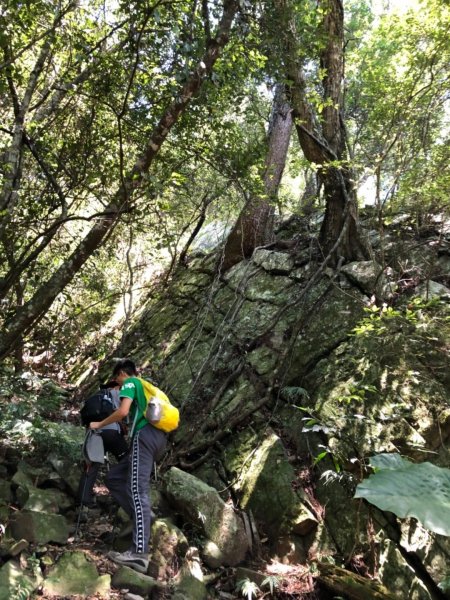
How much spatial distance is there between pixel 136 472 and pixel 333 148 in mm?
6422

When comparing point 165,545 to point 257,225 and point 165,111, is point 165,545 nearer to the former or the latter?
point 165,111

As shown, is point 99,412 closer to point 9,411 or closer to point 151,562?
point 9,411

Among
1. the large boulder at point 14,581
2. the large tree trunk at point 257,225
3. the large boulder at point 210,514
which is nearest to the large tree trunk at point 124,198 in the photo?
the large boulder at point 14,581

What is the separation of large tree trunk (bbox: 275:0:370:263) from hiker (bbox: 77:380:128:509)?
4.57 meters

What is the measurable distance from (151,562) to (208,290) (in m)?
6.19

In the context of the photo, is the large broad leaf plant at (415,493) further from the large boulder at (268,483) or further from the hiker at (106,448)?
the hiker at (106,448)

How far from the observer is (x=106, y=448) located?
4926 mm

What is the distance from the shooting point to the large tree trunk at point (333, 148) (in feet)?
23.7

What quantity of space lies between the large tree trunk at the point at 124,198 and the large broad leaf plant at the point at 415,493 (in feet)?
12.0

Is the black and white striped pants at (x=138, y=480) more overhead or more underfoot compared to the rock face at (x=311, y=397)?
more underfoot

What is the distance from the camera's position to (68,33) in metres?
5.89

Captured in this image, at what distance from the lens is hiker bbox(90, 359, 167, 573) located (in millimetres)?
3689

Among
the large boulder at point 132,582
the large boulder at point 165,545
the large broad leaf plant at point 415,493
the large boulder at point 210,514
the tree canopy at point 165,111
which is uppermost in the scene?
the tree canopy at point 165,111

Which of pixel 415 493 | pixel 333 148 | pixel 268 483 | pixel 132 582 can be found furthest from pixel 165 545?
pixel 333 148
